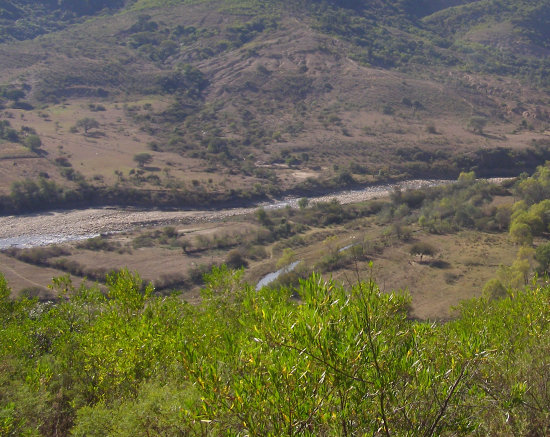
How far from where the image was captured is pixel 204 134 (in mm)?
77125

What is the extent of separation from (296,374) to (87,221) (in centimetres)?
4844

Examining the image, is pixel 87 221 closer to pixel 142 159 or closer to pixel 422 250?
pixel 142 159

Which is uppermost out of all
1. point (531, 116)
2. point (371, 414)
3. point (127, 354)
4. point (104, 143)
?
point (371, 414)

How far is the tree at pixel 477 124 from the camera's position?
256ft

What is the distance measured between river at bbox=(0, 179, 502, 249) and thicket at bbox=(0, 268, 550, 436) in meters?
37.9

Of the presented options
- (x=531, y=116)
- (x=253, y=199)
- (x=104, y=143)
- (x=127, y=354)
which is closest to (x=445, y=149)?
(x=531, y=116)

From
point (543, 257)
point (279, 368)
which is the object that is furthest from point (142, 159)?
point (279, 368)

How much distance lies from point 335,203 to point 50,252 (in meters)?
29.8

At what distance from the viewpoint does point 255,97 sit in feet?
297

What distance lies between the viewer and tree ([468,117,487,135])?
256 feet

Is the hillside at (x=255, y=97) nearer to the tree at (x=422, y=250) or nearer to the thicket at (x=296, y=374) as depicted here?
the tree at (x=422, y=250)

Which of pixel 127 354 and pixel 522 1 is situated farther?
pixel 522 1

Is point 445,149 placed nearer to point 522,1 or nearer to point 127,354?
point 127,354

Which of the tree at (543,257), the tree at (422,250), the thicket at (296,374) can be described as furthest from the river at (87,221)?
the thicket at (296,374)
